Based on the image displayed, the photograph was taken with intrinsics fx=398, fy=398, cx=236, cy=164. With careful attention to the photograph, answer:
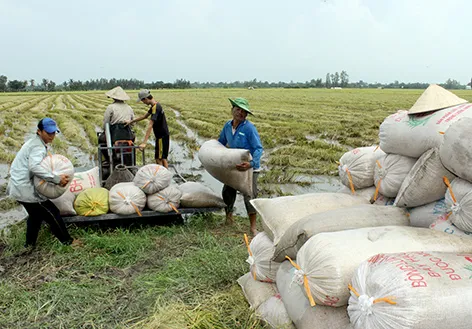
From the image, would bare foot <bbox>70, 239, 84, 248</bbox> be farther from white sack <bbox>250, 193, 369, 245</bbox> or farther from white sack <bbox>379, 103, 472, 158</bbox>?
white sack <bbox>379, 103, 472, 158</bbox>

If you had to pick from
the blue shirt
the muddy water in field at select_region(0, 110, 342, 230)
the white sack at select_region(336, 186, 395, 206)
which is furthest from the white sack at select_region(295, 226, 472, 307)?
the muddy water in field at select_region(0, 110, 342, 230)

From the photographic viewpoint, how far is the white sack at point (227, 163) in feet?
Result: 13.0

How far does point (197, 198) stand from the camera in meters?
4.57

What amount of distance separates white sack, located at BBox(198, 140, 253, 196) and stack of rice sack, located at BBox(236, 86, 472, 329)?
1042 mm

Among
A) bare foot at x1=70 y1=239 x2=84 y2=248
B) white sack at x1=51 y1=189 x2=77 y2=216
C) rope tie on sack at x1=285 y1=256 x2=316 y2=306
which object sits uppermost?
rope tie on sack at x1=285 y1=256 x2=316 y2=306

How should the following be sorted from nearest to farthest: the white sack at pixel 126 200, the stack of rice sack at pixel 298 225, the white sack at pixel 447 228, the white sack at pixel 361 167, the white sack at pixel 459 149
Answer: the white sack at pixel 459 149 → the white sack at pixel 447 228 → the stack of rice sack at pixel 298 225 → the white sack at pixel 361 167 → the white sack at pixel 126 200

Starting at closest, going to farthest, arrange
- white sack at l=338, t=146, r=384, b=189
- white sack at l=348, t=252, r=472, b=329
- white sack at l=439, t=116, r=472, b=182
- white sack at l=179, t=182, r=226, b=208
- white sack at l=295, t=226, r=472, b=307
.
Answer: white sack at l=348, t=252, r=472, b=329, white sack at l=295, t=226, r=472, b=307, white sack at l=439, t=116, r=472, b=182, white sack at l=338, t=146, r=384, b=189, white sack at l=179, t=182, r=226, b=208

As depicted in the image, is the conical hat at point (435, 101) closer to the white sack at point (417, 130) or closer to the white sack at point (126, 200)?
the white sack at point (417, 130)

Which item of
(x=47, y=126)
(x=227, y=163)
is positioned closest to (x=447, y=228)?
(x=227, y=163)

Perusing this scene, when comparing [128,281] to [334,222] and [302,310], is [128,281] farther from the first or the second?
[334,222]

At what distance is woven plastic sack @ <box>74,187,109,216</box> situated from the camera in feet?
13.6

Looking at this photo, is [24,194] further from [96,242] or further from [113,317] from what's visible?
[113,317]

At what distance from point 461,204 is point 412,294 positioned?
2.29 feet

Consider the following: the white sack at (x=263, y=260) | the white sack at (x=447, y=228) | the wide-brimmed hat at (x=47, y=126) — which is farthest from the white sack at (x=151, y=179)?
the white sack at (x=447, y=228)
